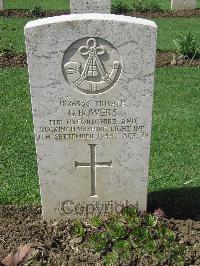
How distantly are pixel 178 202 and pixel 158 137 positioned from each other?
1.71m

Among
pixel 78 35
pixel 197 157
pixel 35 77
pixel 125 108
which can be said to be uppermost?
pixel 78 35

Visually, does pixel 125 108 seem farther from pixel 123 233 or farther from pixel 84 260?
pixel 84 260

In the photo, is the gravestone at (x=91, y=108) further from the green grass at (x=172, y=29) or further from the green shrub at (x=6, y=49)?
the green grass at (x=172, y=29)

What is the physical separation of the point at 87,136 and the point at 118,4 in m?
11.7

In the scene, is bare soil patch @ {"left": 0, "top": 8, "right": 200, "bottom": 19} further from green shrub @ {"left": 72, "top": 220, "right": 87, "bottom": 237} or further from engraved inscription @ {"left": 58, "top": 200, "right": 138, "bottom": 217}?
green shrub @ {"left": 72, "top": 220, "right": 87, "bottom": 237}

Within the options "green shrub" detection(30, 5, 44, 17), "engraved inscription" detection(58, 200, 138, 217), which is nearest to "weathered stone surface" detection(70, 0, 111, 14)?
"green shrub" detection(30, 5, 44, 17)

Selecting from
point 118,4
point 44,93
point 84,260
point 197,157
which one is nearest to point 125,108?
point 44,93

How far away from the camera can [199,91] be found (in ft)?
26.3

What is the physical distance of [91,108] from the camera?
12.2ft

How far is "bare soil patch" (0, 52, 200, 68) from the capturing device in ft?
30.8

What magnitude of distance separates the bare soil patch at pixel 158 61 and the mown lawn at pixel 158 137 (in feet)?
1.45

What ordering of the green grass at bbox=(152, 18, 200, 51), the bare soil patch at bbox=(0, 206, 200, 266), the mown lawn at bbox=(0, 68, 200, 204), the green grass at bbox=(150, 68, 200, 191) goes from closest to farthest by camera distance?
the bare soil patch at bbox=(0, 206, 200, 266) → the mown lawn at bbox=(0, 68, 200, 204) → the green grass at bbox=(150, 68, 200, 191) → the green grass at bbox=(152, 18, 200, 51)

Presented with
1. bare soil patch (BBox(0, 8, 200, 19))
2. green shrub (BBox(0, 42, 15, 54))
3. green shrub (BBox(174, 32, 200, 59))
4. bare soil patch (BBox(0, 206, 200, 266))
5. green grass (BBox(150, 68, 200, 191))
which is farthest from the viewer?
bare soil patch (BBox(0, 8, 200, 19))

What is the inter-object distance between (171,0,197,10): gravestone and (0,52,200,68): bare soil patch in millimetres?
6371
